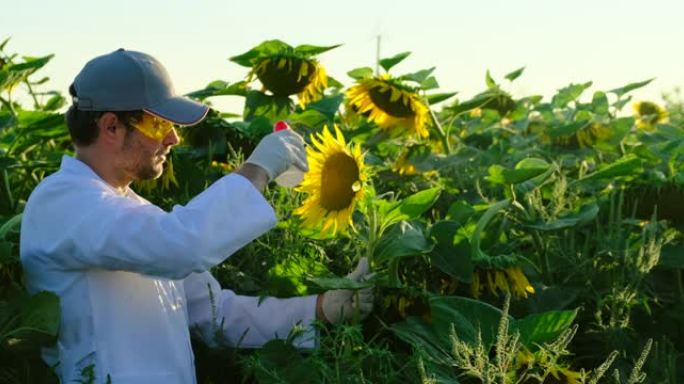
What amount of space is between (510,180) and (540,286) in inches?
9.6

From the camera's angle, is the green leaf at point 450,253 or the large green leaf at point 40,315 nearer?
the large green leaf at point 40,315

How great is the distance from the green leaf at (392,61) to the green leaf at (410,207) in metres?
1.09

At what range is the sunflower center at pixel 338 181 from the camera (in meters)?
2.46

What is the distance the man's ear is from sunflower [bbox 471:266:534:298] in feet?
2.41

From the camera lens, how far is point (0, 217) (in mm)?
2996

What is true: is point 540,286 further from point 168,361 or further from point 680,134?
point 680,134

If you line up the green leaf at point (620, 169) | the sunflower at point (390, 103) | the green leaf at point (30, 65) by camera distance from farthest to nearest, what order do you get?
1. the sunflower at point (390, 103)
2. the green leaf at point (30, 65)
3. the green leaf at point (620, 169)

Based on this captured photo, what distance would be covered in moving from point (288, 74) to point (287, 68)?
0.02 meters

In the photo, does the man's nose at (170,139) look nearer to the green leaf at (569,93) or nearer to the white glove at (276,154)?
the white glove at (276,154)

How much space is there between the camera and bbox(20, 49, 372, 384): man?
2.28 metres

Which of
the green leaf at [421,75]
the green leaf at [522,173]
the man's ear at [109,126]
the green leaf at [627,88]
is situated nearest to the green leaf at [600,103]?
the green leaf at [627,88]

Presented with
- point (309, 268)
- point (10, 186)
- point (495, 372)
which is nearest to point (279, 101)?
point (10, 186)

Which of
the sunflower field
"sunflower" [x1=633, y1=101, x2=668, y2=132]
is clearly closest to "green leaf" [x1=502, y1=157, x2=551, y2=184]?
the sunflower field

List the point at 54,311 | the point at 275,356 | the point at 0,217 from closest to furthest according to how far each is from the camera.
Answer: the point at 54,311, the point at 275,356, the point at 0,217
